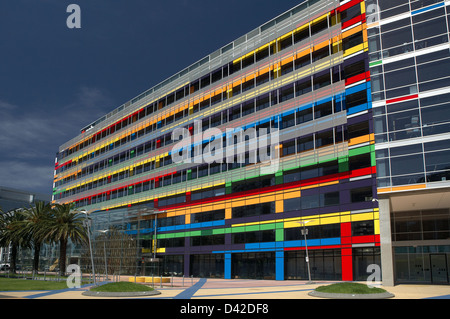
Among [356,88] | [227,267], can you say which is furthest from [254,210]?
[356,88]

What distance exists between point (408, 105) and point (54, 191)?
104 meters

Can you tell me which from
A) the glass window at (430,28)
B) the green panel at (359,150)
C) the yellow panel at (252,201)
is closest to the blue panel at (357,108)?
the green panel at (359,150)

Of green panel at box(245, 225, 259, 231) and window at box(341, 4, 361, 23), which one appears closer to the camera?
window at box(341, 4, 361, 23)

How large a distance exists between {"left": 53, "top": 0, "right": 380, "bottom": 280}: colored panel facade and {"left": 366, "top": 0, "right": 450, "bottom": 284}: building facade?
462cm

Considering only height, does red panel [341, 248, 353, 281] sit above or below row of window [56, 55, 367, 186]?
below

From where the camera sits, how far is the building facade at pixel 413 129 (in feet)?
125

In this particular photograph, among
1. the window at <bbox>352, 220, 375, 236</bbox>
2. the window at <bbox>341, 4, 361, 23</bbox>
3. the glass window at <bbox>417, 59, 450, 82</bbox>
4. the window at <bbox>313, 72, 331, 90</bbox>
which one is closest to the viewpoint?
the glass window at <bbox>417, 59, 450, 82</bbox>

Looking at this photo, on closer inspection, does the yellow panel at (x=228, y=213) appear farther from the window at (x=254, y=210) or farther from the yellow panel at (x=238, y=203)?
the yellow panel at (x=238, y=203)

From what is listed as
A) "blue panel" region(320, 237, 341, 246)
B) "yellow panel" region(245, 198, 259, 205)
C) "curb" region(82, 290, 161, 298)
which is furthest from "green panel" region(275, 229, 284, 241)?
"curb" region(82, 290, 161, 298)

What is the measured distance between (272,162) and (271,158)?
592 mm

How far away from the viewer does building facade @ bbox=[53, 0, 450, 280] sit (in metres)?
48.1

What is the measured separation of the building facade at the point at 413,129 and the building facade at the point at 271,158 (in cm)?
59

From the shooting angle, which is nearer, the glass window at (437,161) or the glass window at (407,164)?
the glass window at (437,161)

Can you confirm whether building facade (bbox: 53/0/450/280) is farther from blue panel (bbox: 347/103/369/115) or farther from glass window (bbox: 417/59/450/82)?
glass window (bbox: 417/59/450/82)
